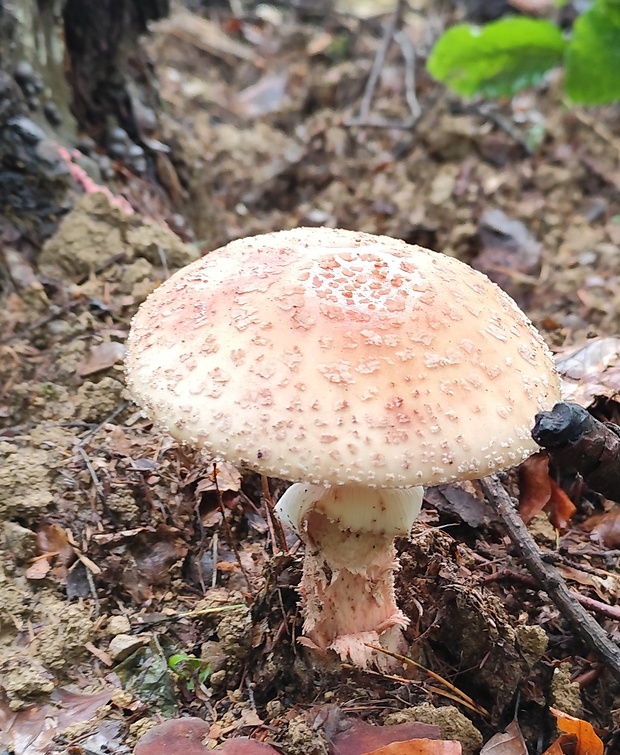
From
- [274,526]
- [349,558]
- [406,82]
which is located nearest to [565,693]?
[349,558]

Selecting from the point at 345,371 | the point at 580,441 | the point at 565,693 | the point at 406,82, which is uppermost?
the point at 406,82

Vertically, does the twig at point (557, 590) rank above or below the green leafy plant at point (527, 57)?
below

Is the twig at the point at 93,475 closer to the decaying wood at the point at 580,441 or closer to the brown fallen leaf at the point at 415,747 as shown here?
the brown fallen leaf at the point at 415,747

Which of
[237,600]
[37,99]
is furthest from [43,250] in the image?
[237,600]

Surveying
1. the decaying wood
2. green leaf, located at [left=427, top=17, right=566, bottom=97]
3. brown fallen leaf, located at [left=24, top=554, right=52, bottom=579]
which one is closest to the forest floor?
brown fallen leaf, located at [left=24, top=554, right=52, bottom=579]

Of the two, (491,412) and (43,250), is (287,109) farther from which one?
(491,412)

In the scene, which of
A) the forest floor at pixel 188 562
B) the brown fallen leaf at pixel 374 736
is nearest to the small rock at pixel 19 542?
the forest floor at pixel 188 562

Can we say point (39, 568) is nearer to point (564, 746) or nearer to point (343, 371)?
point (343, 371)
